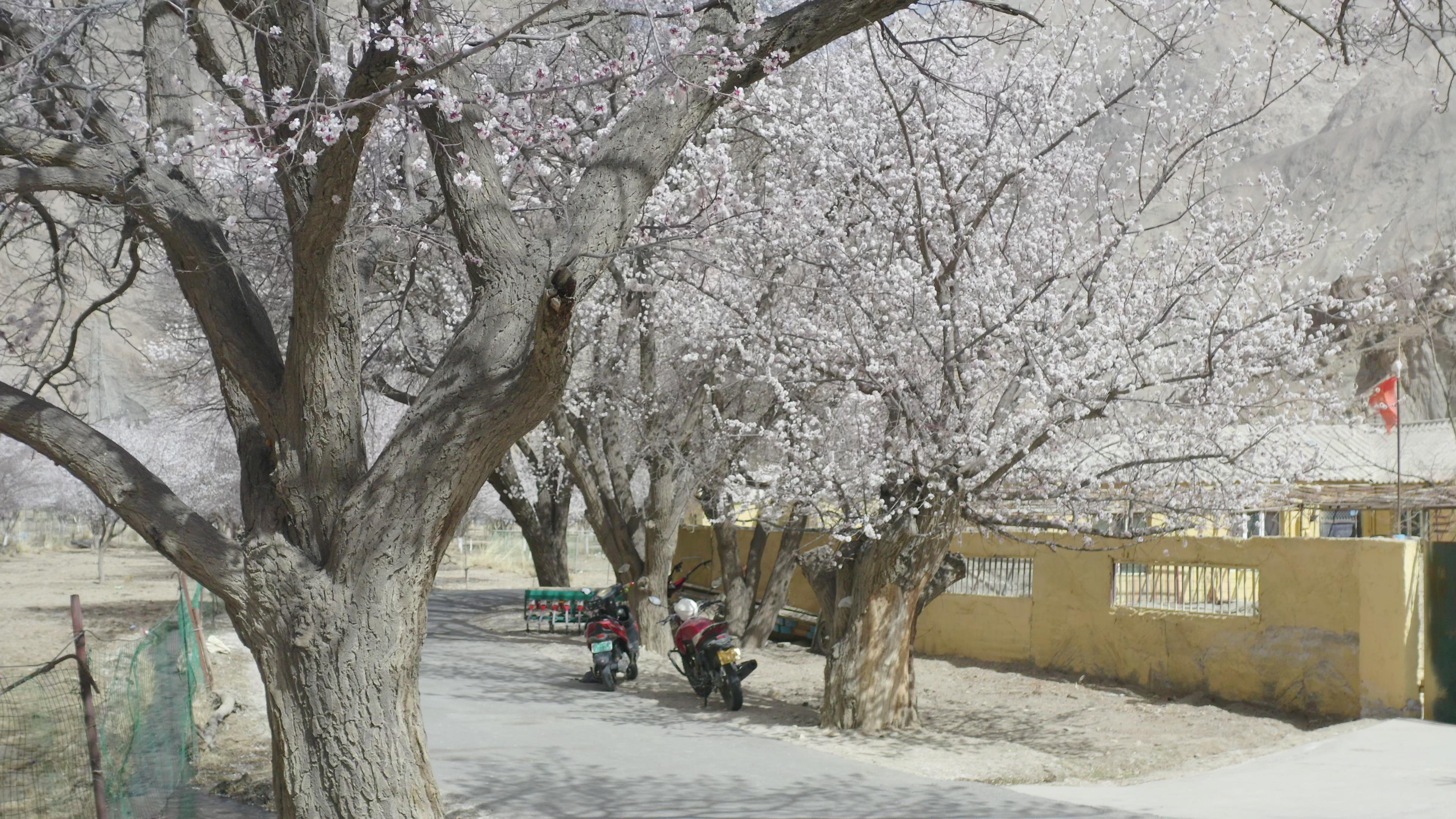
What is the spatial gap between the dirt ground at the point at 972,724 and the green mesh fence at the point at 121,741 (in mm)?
451

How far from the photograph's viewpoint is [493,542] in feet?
183

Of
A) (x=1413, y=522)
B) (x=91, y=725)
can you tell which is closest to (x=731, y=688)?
(x=91, y=725)

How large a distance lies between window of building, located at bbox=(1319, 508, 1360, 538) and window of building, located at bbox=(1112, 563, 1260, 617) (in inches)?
440

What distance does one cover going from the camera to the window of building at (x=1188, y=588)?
13.5 metres

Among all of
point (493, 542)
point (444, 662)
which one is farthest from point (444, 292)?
point (493, 542)

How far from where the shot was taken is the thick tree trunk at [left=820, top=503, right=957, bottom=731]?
10.8m

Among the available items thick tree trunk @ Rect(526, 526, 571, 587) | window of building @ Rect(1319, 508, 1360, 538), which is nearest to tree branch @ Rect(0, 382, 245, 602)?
thick tree trunk @ Rect(526, 526, 571, 587)

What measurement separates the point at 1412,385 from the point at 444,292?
51.4 metres

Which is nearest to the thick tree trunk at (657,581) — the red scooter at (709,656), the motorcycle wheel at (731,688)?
the red scooter at (709,656)

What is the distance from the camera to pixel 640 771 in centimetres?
927

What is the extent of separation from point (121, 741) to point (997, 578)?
11.4m

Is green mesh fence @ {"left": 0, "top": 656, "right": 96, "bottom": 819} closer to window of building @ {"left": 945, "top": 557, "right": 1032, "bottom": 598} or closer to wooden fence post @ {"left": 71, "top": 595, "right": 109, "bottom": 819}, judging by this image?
wooden fence post @ {"left": 71, "top": 595, "right": 109, "bottom": 819}

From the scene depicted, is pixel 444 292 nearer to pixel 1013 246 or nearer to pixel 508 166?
pixel 508 166

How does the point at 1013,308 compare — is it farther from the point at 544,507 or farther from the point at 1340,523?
the point at 1340,523
